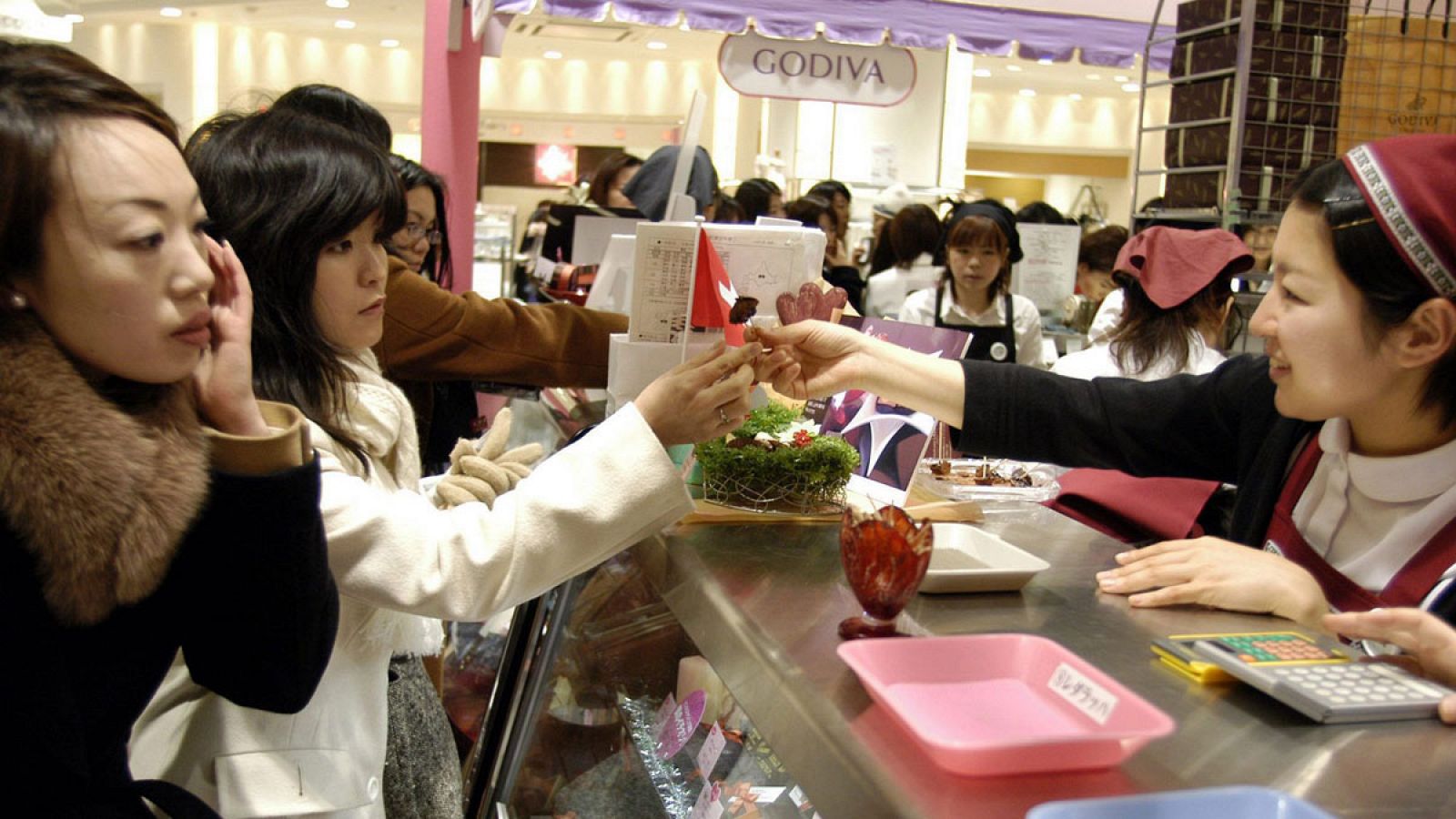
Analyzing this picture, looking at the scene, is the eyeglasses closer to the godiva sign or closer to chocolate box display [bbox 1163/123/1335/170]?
the godiva sign

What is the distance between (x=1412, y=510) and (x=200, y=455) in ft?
4.98

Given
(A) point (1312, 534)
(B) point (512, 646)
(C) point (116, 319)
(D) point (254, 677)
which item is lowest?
(B) point (512, 646)

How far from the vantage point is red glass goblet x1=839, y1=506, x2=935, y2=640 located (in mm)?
1269

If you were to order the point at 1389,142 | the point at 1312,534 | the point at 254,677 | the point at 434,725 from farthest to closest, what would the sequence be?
the point at 434,725 < the point at 1312,534 < the point at 1389,142 < the point at 254,677

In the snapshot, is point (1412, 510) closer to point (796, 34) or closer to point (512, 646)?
point (512, 646)

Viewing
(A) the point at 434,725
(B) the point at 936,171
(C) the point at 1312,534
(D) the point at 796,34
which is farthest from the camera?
(B) the point at 936,171

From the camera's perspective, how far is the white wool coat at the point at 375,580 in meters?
1.48

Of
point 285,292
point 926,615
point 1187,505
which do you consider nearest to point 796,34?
point 1187,505

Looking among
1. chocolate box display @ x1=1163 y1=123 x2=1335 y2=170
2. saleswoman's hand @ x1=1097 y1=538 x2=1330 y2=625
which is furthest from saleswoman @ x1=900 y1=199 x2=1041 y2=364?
saleswoman's hand @ x1=1097 y1=538 x2=1330 y2=625

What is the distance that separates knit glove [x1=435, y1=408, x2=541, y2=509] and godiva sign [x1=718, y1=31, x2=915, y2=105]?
3799 millimetres

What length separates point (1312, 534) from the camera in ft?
5.51

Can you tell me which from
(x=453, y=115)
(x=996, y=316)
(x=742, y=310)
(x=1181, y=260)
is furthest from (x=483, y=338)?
(x=996, y=316)

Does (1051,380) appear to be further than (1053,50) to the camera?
No

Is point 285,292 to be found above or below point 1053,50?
below
